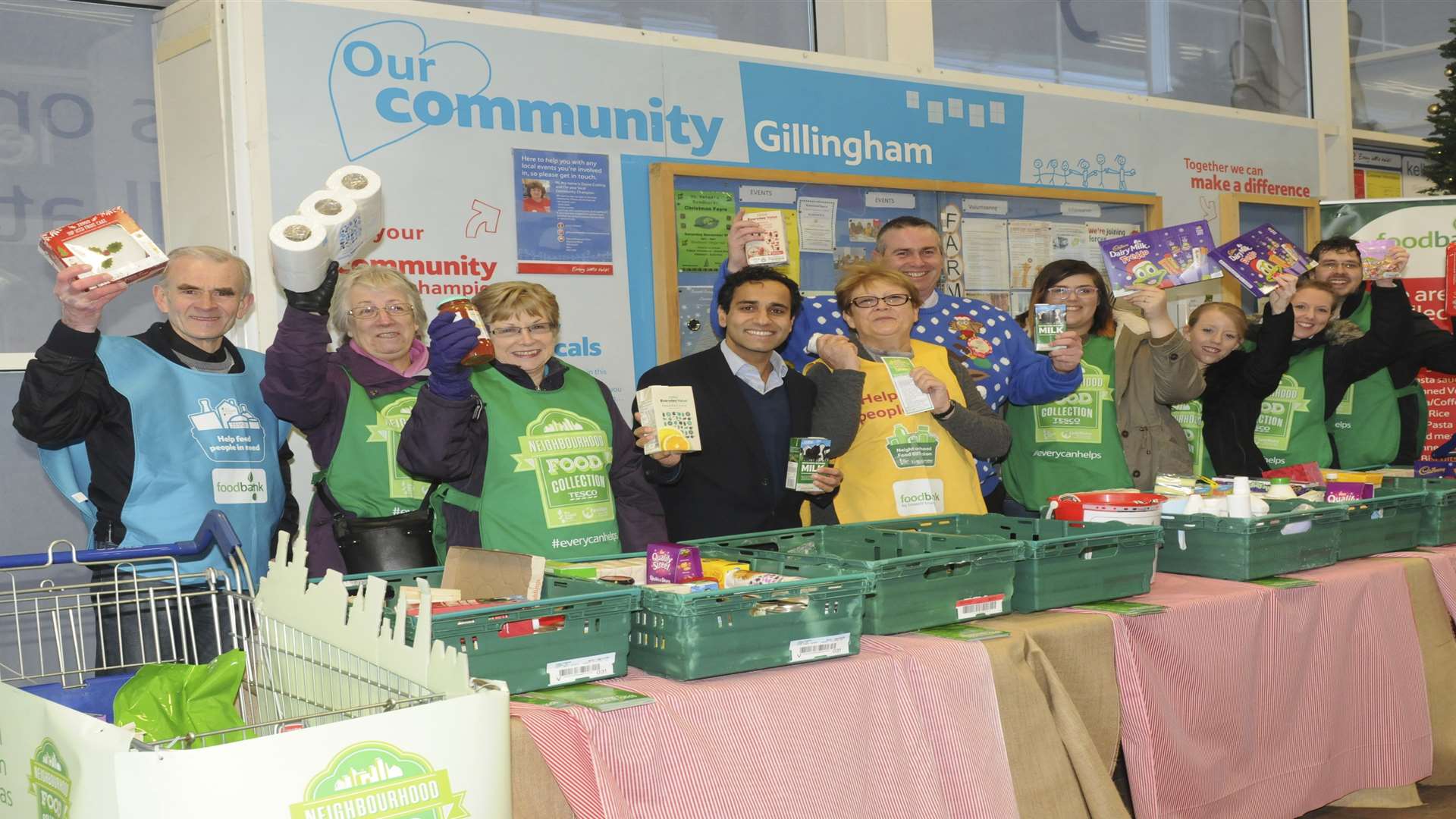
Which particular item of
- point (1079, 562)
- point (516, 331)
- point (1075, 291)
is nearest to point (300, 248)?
point (516, 331)

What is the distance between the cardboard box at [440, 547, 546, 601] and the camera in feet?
7.20

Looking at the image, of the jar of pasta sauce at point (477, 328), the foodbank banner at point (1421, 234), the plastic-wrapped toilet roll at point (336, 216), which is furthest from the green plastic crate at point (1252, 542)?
the foodbank banner at point (1421, 234)

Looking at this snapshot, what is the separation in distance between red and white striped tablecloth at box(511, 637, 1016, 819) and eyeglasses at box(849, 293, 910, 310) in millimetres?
1309

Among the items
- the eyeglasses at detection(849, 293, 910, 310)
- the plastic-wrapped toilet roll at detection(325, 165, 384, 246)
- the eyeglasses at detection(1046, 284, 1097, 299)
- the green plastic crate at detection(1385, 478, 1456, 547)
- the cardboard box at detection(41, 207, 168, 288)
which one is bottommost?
the green plastic crate at detection(1385, 478, 1456, 547)

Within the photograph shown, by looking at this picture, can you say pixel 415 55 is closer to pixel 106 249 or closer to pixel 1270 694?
pixel 106 249

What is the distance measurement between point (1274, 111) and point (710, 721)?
6.81 meters

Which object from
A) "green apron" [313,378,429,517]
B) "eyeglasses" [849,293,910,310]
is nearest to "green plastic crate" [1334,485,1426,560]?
"eyeglasses" [849,293,910,310]

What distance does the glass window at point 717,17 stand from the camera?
5.50 m

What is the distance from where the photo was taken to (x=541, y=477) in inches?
116

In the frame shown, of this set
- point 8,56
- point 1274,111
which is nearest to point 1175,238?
point 8,56

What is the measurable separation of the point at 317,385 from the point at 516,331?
19.8 inches

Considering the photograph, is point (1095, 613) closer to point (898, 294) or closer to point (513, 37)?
point (898, 294)

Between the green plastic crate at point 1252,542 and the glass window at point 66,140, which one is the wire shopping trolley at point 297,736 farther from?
the glass window at point 66,140

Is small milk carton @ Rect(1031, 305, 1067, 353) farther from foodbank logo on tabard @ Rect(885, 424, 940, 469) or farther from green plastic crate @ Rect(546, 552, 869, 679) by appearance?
green plastic crate @ Rect(546, 552, 869, 679)
